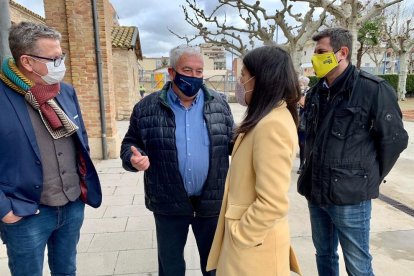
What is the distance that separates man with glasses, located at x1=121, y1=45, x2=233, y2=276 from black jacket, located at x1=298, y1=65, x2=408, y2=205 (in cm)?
68

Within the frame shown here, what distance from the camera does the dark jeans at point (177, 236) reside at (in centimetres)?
225

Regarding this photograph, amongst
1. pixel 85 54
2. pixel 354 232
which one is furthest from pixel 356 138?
pixel 85 54

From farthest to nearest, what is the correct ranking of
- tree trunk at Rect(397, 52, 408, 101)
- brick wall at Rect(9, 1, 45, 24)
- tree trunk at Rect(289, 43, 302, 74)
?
tree trunk at Rect(397, 52, 408, 101), brick wall at Rect(9, 1, 45, 24), tree trunk at Rect(289, 43, 302, 74)

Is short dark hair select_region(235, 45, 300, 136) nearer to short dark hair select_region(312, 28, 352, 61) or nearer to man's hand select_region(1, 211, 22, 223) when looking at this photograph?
short dark hair select_region(312, 28, 352, 61)

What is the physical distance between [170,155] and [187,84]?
48 centimetres

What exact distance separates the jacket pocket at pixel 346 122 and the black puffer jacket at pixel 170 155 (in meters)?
0.71

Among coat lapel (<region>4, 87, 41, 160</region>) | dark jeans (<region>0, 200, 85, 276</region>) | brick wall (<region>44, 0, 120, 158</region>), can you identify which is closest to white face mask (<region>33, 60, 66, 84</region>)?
coat lapel (<region>4, 87, 41, 160</region>)

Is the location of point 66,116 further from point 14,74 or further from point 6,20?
point 6,20

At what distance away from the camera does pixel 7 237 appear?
192 cm

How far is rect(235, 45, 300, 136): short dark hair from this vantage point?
5.21ft

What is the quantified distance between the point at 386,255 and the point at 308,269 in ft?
2.97

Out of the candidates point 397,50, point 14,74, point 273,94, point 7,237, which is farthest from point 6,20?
point 397,50

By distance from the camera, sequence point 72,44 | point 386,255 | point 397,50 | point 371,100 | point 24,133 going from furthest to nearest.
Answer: point 397,50 < point 72,44 < point 386,255 < point 371,100 < point 24,133

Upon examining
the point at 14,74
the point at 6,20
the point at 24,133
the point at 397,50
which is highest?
the point at 397,50
